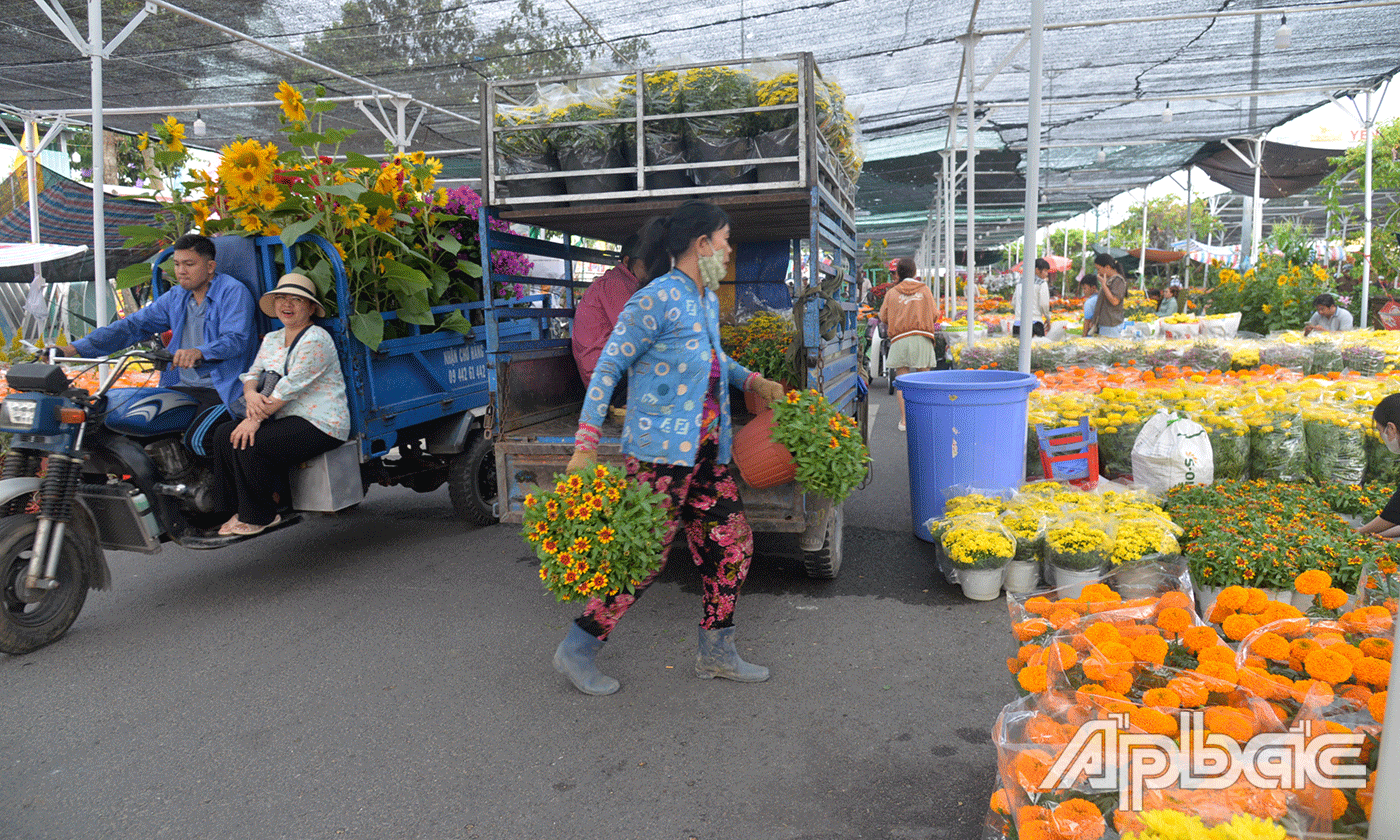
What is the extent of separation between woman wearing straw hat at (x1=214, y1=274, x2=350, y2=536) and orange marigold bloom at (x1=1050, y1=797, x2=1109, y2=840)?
4.49 meters

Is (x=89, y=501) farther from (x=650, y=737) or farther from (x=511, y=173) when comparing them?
(x=650, y=737)

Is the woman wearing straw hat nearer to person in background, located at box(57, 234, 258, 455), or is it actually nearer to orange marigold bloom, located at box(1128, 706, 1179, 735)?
person in background, located at box(57, 234, 258, 455)

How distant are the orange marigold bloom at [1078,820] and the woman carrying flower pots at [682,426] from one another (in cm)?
198

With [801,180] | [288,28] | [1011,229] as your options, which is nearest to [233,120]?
[288,28]

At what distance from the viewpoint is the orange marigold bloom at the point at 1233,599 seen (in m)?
2.32

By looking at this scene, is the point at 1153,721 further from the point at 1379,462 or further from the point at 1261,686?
the point at 1379,462

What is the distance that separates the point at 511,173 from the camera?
16.3 ft

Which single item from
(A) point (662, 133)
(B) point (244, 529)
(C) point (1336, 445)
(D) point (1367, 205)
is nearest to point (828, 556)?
(A) point (662, 133)

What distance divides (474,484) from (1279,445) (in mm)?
5728

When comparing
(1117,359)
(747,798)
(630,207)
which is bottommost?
(747,798)

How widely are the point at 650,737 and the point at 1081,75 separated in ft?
34.3

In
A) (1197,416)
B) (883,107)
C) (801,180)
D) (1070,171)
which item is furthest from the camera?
(1070,171)

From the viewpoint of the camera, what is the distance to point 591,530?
126 inches

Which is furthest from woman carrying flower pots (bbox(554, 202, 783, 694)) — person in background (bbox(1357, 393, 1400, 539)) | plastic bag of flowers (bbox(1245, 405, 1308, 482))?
plastic bag of flowers (bbox(1245, 405, 1308, 482))
